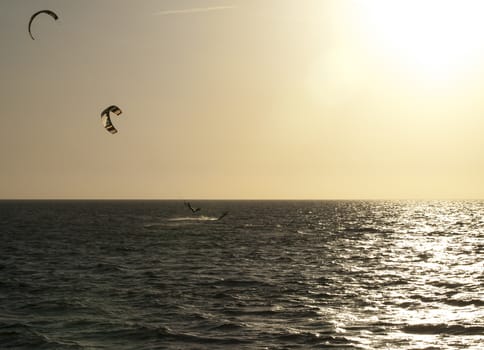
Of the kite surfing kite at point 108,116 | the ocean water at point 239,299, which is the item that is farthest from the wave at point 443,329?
the kite surfing kite at point 108,116

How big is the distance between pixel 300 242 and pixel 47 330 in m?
50.7

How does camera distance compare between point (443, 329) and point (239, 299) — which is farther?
point (239, 299)

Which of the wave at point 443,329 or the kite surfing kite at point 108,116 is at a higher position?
the kite surfing kite at point 108,116

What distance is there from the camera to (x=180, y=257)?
53938mm

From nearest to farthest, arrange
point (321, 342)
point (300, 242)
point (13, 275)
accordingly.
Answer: point (321, 342) < point (13, 275) < point (300, 242)

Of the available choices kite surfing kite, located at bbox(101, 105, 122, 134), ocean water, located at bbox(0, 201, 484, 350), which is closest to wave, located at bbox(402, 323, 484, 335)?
ocean water, located at bbox(0, 201, 484, 350)

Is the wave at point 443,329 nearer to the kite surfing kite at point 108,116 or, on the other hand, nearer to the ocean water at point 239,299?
the ocean water at point 239,299

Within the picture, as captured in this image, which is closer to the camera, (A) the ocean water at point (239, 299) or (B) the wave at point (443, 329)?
(A) the ocean water at point (239, 299)

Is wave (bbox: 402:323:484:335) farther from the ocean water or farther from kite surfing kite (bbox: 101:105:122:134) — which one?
kite surfing kite (bbox: 101:105:122:134)

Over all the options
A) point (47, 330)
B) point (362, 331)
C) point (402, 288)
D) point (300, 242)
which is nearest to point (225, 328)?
point (362, 331)

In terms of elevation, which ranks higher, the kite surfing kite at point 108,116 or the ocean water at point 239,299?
the kite surfing kite at point 108,116

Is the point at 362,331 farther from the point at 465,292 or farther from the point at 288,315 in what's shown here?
the point at 465,292

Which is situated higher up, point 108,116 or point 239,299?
point 108,116

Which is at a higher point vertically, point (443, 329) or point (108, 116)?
point (108, 116)
